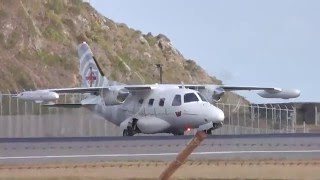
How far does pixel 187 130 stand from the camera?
4284 centimetres

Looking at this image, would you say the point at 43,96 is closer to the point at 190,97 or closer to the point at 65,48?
the point at 190,97

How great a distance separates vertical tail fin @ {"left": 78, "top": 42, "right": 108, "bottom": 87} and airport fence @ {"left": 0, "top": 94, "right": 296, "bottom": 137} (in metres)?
1.82

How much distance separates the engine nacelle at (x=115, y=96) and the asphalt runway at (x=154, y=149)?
1409 cm

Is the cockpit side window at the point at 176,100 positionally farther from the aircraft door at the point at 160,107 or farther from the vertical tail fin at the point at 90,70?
the vertical tail fin at the point at 90,70

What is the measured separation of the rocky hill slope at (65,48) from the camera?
8350cm

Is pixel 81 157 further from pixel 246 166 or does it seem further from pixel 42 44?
pixel 42 44

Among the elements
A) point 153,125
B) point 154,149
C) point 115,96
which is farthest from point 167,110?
point 154,149

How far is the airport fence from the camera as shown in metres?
53.8

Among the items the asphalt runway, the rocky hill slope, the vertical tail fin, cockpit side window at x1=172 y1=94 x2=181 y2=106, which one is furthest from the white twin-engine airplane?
the rocky hill slope

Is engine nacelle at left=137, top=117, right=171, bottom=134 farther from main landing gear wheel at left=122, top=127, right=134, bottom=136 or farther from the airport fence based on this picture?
the airport fence

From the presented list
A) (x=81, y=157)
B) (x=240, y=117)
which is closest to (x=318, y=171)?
(x=81, y=157)

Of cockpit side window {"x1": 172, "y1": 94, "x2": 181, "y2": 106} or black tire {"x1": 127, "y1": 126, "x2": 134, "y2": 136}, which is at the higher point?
cockpit side window {"x1": 172, "y1": 94, "x2": 181, "y2": 106}

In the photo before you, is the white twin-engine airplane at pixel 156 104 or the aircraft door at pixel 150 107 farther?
the aircraft door at pixel 150 107

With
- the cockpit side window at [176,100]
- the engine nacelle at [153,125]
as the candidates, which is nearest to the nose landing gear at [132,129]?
the engine nacelle at [153,125]
